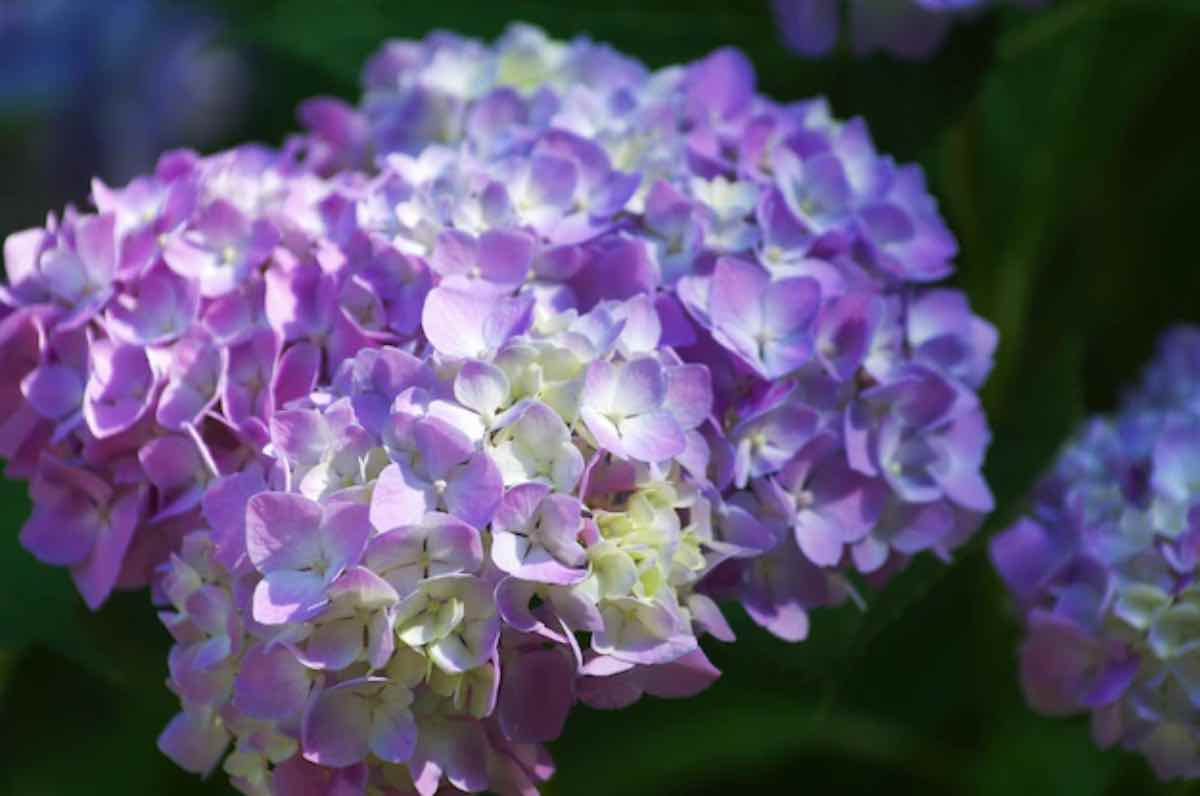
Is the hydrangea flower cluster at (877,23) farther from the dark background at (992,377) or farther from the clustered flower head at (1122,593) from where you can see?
the clustered flower head at (1122,593)

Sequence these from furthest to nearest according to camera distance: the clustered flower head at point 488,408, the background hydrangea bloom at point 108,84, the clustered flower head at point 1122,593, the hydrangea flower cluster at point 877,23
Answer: the background hydrangea bloom at point 108,84 → the hydrangea flower cluster at point 877,23 → the clustered flower head at point 1122,593 → the clustered flower head at point 488,408

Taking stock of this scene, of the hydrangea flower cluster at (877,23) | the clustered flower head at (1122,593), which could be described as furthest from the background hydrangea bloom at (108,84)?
the clustered flower head at (1122,593)

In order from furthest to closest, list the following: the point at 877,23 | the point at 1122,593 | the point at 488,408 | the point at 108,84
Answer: the point at 108,84 → the point at 877,23 → the point at 1122,593 → the point at 488,408

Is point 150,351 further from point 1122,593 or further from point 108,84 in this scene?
point 108,84

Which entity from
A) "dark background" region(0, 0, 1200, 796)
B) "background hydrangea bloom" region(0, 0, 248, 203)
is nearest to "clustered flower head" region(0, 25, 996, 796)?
"dark background" region(0, 0, 1200, 796)

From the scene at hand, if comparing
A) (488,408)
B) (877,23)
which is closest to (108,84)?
(877,23)

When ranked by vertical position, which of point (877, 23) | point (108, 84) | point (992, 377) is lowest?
point (108, 84)

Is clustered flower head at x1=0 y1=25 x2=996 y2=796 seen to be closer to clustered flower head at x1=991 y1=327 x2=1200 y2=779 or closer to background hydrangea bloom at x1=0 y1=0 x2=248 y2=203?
clustered flower head at x1=991 y1=327 x2=1200 y2=779
